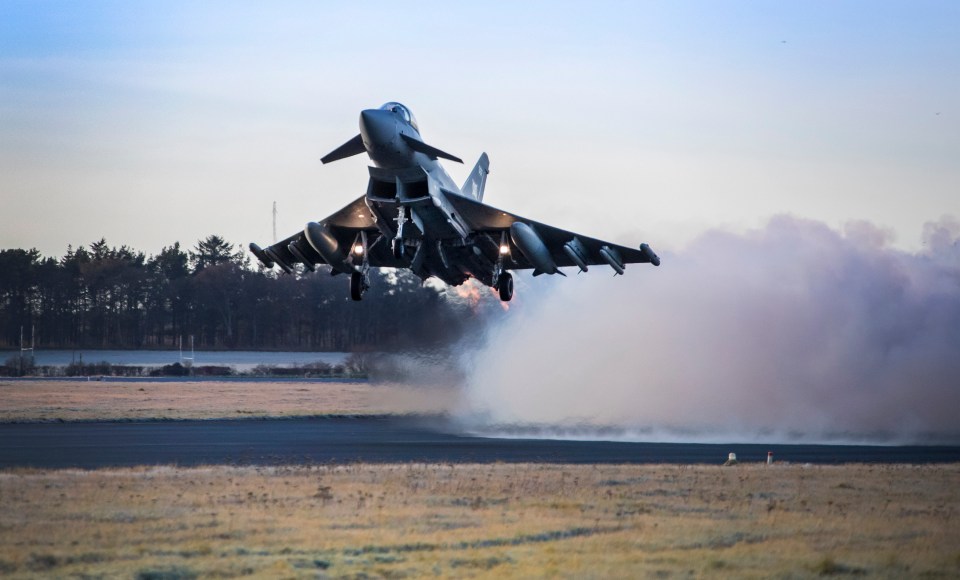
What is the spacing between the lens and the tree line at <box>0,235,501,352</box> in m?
81.9

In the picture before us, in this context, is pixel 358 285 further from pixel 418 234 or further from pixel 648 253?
pixel 648 253

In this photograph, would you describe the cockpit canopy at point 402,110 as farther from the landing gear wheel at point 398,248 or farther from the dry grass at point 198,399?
the dry grass at point 198,399

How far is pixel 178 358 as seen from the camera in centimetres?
9225

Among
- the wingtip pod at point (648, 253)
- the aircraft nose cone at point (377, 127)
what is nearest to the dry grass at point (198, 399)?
the wingtip pod at point (648, 253)

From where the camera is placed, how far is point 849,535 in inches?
698

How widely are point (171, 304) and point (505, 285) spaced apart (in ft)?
230

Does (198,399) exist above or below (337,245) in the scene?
below

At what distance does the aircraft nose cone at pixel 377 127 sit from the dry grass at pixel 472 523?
338 inches

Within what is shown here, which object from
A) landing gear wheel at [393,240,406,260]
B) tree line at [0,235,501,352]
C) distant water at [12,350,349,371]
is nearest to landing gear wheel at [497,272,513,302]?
landing gear wheel at [393,240,406,260]

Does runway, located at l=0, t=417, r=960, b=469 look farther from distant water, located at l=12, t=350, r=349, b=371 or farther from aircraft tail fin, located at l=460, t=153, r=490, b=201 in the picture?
Answer: distant water, located at l=12, t=350, r=349, b=371

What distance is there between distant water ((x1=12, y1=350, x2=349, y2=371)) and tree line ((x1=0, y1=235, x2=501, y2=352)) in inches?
37.4

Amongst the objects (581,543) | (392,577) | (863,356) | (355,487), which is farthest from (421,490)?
(863,356)

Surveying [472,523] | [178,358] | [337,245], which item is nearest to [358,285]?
[337,245]

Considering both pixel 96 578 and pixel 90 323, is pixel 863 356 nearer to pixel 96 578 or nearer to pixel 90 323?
pixel 96 578
